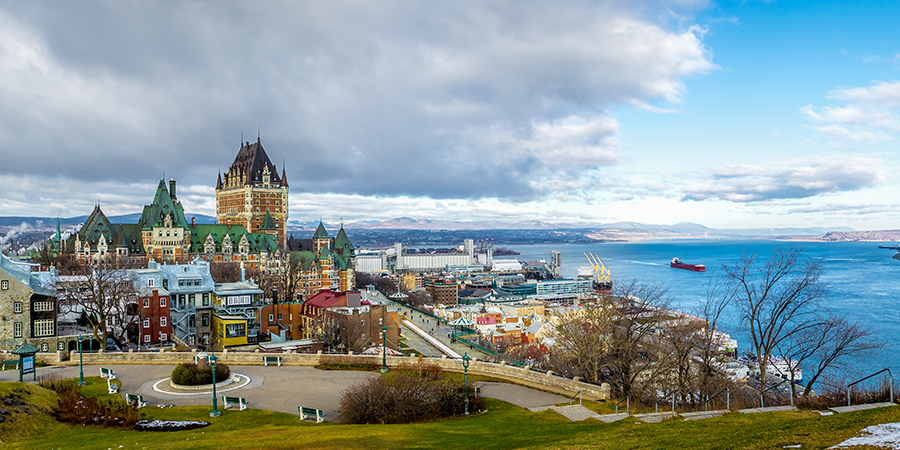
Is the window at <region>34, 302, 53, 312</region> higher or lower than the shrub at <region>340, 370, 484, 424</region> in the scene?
higher

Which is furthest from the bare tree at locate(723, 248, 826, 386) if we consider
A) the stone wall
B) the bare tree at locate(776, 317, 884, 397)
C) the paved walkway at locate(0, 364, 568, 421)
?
the paved walkway at locate(0, 364, 568, 421)

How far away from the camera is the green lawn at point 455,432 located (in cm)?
1263

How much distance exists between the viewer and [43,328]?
40.6 metres

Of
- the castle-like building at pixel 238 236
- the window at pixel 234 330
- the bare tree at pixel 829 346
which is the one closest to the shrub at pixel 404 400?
the bare tree at pixel 829 346

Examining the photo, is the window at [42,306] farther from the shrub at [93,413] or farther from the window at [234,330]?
the shrub at [93,413]

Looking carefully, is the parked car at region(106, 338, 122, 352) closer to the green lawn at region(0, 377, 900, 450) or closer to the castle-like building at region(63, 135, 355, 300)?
the green lawn at region(0, 377, 900, 450)

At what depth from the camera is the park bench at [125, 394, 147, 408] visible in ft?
75.6

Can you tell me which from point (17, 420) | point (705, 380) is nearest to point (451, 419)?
point (705, 380)

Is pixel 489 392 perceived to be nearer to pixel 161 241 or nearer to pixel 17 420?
pixel 17 420

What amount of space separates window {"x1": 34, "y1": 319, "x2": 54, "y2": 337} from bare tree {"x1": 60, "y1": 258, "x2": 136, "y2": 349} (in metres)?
1.72

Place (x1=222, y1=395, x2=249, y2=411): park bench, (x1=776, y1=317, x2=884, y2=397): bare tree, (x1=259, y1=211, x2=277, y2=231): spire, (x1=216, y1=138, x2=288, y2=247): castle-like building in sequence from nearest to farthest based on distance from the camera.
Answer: (x1=776, y1=317, x2=884, y2=397): bare tree, (x1=222, y1=395, x2=249, y2=411): park bench, (x1=259, y1=211, x2=277, y2=231): spire, (x1=216, y1=138, x2=288, y2=247): castle-like building

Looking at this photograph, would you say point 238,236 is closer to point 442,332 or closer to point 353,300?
point 442,332

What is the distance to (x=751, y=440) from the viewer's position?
12.1 metres

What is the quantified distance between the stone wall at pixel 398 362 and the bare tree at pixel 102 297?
8.71m
